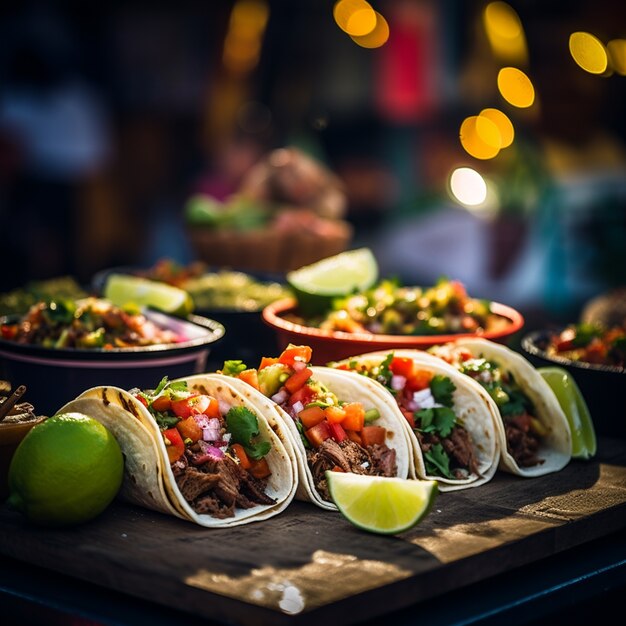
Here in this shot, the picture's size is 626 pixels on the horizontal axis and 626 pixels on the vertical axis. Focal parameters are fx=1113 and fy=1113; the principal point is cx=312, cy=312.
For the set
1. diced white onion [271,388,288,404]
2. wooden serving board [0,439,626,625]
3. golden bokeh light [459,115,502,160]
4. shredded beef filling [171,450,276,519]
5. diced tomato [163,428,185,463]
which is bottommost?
wooden serving board [0,439,626,625]

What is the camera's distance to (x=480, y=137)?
11031 mm

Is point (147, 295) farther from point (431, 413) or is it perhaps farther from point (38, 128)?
point (38, 128)

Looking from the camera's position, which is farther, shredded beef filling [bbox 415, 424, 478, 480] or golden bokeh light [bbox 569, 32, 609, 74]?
golden bokeh light [bbox 569, 32, 609, 74]

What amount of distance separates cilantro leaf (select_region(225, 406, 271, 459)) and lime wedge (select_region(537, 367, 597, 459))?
4.15 ft

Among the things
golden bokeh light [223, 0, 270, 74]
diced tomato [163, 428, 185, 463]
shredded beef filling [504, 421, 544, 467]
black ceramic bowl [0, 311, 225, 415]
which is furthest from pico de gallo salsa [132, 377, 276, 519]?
golden bokeh light [223, 0, 270, 74]

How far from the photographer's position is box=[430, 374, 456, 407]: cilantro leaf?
3.82 metres

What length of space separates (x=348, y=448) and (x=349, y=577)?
30.3 inches

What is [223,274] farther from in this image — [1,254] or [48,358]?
[1,254]

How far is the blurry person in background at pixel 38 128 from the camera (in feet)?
34.3

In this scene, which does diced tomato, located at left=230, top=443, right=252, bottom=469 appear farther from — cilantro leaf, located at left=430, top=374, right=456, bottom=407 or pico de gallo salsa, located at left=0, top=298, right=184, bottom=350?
pico de gallo salsa, located at left=0, top=298, right=184, bottom=350

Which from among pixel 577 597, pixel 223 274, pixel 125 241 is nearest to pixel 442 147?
pixel 125 241

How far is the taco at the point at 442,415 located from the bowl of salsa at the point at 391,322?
0.43 metres

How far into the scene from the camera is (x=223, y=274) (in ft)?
19.0

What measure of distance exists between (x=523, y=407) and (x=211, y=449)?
1.27 metres
